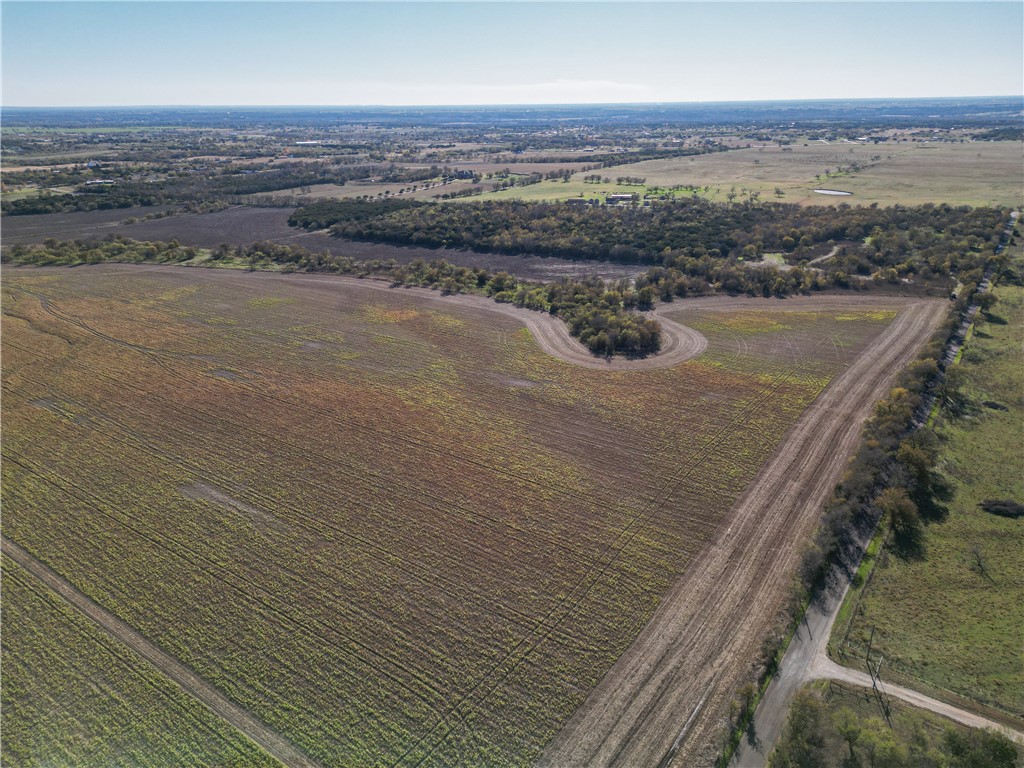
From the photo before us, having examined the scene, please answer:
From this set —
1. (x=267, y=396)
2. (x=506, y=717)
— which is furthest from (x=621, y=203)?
(x=506, y=717)

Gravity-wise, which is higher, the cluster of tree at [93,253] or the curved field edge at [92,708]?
the cluster of tree at [93,253]

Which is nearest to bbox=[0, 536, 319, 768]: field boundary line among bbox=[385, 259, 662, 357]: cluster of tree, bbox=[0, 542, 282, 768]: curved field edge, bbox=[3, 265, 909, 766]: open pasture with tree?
bbox=[0, 542, 282, 768]: curved field edge

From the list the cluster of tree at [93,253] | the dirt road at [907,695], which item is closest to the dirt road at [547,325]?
the cluster of tree at [93,253]

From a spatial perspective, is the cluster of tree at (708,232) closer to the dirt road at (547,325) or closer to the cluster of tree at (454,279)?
the cluster of tree at (454,279)

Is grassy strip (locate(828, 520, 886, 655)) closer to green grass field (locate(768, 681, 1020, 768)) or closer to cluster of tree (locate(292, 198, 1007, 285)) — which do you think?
green grass field (locate(768, 681, 1020, 768))

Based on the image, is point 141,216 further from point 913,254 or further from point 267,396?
point 913,254

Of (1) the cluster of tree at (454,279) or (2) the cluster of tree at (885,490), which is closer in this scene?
(2) the cluster of tree at (885,490)
